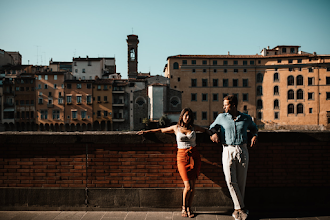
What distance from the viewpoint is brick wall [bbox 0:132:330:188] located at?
4.00m

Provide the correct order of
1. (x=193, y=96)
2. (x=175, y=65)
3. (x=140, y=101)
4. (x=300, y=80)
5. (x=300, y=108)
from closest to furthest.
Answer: (x=140, y=101) < (x=193, y=96) < (x=175, y=65) < (x=300, y=108) < (x=300, y=80)

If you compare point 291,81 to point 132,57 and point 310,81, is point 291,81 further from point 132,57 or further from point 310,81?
point 132,57

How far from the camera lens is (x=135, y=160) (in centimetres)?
405

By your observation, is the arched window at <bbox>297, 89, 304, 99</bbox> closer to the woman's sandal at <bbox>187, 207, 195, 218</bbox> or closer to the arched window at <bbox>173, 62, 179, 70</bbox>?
the arched window at <bbox>173, 62, 179, 70</bbox>

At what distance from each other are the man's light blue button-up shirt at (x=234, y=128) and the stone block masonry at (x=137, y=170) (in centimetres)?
48

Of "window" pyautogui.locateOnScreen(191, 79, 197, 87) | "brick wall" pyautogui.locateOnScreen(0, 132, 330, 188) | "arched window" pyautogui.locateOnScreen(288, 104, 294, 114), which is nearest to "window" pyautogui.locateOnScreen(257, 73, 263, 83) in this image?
"arched window" pyautogui.locateOnScreen(288, 104, 294, 114)

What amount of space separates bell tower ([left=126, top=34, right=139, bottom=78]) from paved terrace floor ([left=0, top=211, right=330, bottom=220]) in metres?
54.2

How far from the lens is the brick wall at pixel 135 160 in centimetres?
400

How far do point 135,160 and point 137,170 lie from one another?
168 mm

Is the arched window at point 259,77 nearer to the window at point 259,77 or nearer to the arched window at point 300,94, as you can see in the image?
the window at point 259,77

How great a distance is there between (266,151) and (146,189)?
2.07m

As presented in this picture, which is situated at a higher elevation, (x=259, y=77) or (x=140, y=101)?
(x=259, y=77)

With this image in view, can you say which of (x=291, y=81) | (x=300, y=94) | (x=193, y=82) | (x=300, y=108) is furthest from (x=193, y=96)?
(x=300, y=94)

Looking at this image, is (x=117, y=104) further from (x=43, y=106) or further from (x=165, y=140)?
(x=165, y=140)
